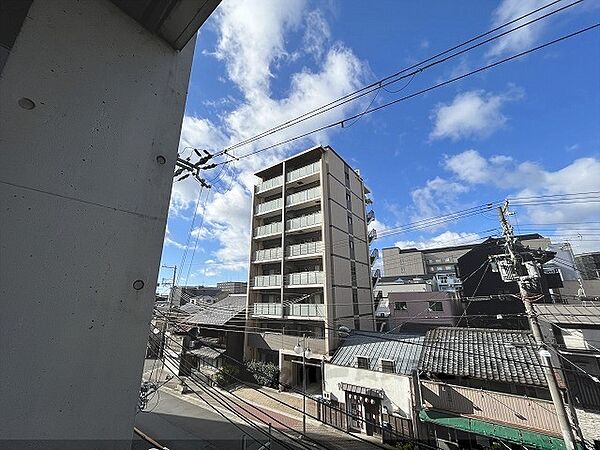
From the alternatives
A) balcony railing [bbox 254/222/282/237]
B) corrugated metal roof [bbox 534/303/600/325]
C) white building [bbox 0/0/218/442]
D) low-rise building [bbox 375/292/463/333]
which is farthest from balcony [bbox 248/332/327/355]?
white building [bbox 0/0/218/442]

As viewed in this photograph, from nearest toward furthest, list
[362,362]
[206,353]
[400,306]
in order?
[362,362] → [206,353] → [400,306]

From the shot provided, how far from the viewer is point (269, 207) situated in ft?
67.8

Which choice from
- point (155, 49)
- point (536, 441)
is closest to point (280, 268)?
point (536, 441)

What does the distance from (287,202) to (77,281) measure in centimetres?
1851

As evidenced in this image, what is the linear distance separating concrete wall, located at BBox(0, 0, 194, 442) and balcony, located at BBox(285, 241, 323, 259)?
15.5 m

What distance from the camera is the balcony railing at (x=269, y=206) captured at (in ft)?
66.4

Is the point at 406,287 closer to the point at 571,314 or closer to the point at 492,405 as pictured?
the point at 571,314

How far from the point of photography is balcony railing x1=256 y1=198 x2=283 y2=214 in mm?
20233

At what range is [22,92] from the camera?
1437mm

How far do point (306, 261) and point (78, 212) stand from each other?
1730cm

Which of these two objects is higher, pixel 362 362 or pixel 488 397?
pixel 362 362

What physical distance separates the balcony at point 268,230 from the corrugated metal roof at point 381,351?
29.7ft

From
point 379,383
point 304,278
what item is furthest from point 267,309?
point 379,383

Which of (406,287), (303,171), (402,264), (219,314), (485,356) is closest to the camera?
(485,356)
